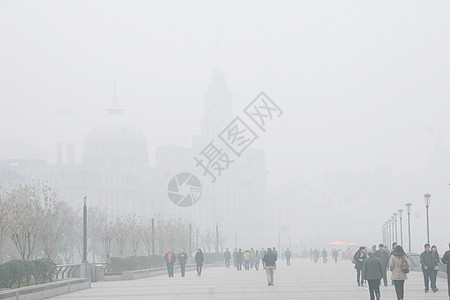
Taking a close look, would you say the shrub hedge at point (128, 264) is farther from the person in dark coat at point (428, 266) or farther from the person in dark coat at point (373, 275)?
the person in dark coat at point (373, 275)

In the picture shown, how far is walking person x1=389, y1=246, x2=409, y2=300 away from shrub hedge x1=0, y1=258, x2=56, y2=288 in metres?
12.1

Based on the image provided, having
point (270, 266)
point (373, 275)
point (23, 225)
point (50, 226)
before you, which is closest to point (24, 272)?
point (23, 225)

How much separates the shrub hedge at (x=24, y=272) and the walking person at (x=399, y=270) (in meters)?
12.1

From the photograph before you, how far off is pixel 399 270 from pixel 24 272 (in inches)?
494

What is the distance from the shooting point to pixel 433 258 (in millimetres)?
29000

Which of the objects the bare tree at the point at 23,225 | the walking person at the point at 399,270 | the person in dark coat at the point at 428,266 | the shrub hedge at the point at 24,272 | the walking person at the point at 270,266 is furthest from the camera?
the bare tree at the point at 23,225

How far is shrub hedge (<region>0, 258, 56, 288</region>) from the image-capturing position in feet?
92.3

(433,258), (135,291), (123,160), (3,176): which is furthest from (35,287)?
(123,160)

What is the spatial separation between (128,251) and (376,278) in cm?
6647

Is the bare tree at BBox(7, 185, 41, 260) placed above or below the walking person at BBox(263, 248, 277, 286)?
above

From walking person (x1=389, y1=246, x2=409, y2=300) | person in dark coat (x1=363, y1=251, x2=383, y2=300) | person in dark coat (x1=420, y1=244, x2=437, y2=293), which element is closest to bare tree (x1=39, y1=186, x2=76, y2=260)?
Result: person in dark coat (x1=420, y1=244, x2=437, y2=293)

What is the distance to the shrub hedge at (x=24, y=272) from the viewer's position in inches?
1108

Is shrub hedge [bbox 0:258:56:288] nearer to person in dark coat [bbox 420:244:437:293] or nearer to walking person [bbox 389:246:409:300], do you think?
walking person [bbox 389:246:409:300]

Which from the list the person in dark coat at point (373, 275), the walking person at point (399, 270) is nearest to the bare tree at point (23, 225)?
the person in dark coat at point (373, 275)
